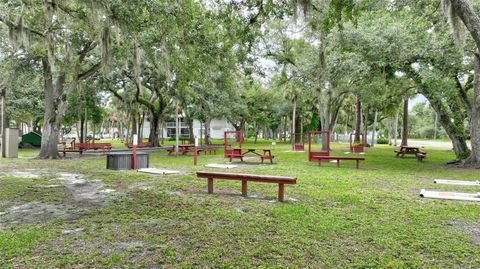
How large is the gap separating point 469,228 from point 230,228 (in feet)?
11.5

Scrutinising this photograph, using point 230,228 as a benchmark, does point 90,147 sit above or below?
above

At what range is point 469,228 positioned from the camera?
4.91 meters

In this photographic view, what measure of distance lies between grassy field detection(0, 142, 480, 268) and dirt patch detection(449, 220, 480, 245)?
16 millimetres

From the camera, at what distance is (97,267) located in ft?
10.9

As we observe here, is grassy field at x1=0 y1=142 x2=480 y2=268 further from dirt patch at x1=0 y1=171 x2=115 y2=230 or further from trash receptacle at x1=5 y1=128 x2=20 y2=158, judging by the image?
trash receptacle at x1=5 y1=128 x2=20 y2=158

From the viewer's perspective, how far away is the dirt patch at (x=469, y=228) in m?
4.48

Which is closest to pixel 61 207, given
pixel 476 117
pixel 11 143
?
pixel 11 143

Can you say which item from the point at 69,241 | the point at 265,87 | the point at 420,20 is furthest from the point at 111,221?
the point at 265,87

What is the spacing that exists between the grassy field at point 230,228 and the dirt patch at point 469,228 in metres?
0.02

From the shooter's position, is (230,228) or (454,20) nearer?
(230,228)

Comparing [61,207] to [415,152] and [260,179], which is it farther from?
[415,152]

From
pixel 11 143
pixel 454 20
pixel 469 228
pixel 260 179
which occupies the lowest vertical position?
pixel 469 228

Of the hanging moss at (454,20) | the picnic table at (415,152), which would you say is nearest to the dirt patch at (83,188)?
the hanging moss at (454,20)

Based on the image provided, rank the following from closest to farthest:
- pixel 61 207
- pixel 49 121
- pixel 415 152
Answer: pixel 61 207 → pixel 49 121 → pixel 415 152
